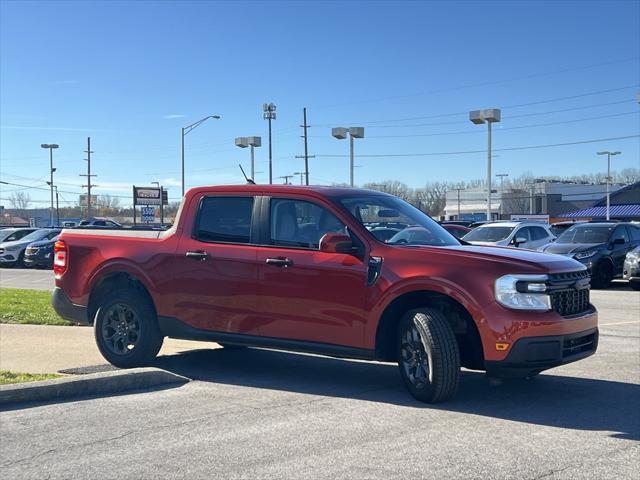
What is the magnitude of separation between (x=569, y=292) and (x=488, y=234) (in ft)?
46.5

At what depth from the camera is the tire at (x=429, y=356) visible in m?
5.85

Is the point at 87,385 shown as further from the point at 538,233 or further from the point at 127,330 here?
the point at 538,233

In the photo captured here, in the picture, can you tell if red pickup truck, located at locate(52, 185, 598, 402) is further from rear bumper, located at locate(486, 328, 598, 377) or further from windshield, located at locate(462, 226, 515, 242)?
windshield, located at locate(462, 226, 515, 242)

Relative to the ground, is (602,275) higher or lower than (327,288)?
lower

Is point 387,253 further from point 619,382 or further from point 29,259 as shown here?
point 29,259

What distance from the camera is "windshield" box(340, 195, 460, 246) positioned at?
6.64m

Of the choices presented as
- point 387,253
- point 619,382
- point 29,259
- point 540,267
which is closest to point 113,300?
point 387,253

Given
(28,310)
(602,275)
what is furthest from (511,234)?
(28,310)

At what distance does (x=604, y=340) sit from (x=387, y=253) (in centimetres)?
478

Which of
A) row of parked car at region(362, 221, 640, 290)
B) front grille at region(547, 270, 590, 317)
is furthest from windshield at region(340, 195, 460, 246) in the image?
row of parked car at region(362, 221, 640, 290)

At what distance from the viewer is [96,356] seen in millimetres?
8211

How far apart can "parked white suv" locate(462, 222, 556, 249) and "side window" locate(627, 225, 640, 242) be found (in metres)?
2.33

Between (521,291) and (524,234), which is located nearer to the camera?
(521,291)

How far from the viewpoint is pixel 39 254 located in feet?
88.4
